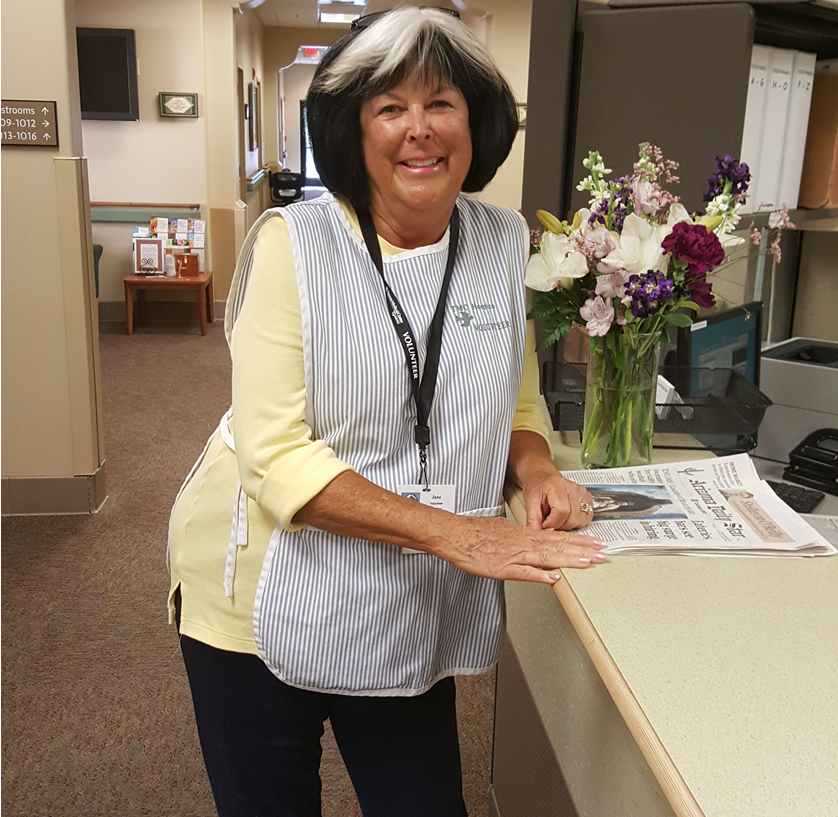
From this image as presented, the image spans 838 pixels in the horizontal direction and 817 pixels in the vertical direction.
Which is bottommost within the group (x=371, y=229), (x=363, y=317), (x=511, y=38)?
(x=363, y=317)

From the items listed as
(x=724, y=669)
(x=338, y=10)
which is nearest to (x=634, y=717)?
(x=724, y=669)

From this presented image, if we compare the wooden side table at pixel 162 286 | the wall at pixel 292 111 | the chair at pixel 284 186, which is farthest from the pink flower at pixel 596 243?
the wall at pixel 292 111

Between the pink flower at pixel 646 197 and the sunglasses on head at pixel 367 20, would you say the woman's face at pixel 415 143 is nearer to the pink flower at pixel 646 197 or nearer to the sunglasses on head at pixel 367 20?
the sunglasses on head at pixel 367 20

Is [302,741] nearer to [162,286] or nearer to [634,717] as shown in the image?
[634,717]

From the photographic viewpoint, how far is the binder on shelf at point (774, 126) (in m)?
1.93

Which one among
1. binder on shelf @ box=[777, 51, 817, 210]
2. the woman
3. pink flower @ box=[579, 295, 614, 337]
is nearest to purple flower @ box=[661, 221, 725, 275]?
pink flower @ box=[579, 295, 614, 337]

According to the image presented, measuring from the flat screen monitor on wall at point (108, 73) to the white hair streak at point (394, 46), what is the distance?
21.8 feet

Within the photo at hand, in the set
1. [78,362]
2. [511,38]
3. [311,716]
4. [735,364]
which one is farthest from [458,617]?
[511,38]

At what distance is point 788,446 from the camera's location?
210 cm

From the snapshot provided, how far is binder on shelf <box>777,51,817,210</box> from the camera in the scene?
199 centimetres

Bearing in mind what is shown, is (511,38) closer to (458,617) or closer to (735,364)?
(735,364)

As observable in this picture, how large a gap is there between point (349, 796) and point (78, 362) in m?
2.03

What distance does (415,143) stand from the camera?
1.18 metres

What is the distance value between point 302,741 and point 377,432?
477mm
